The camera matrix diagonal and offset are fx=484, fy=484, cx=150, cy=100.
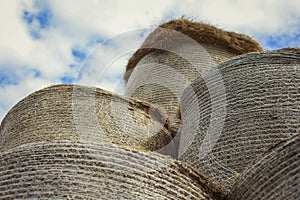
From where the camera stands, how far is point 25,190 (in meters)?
2.25

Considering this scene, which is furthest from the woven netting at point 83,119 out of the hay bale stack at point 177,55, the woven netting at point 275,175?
the woven netting at point 275,175

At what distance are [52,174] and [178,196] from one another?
62 cm

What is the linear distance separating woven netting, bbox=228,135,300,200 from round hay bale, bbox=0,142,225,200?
324 mm

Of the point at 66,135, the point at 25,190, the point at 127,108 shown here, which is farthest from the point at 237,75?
the point at 25,190

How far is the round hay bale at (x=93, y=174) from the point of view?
2221 millimetres

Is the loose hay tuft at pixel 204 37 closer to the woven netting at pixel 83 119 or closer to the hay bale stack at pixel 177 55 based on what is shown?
the hay bale stack at pixel 177 55

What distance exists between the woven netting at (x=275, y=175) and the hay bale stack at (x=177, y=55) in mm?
2530

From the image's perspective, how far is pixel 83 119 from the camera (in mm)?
3760

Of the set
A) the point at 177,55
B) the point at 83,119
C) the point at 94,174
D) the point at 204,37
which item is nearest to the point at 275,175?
the point at 94,174

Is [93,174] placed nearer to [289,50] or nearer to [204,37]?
[289,50]

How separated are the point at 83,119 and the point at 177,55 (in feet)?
5.94

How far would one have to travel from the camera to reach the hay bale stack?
4.91 metres

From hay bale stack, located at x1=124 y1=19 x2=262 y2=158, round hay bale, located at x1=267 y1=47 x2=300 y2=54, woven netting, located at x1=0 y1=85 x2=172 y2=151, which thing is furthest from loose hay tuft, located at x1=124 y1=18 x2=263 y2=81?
round hay bale, located at x1=267 y1=47 x2=300 y2=54

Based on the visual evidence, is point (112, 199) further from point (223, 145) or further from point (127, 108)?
point (127, 108)
